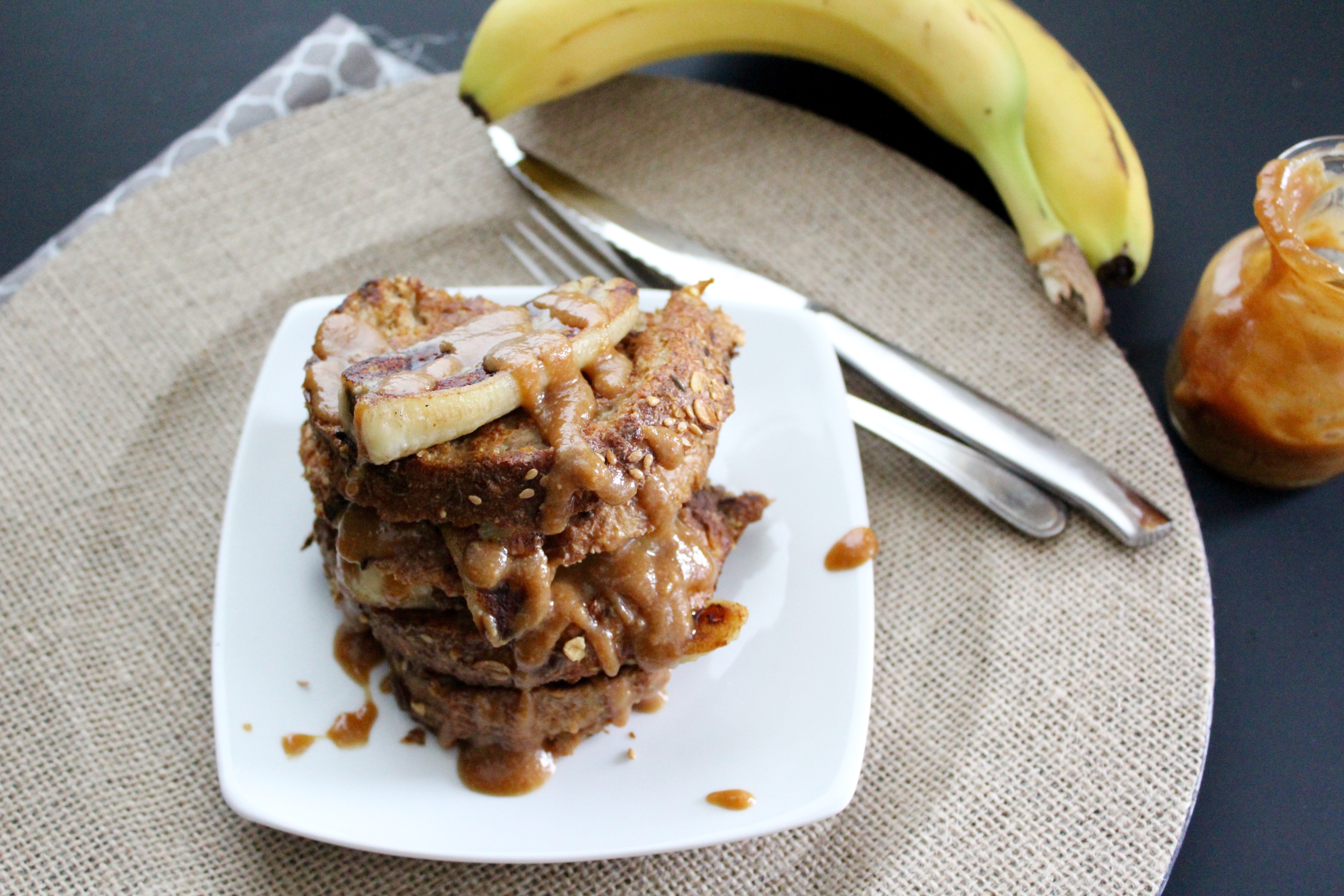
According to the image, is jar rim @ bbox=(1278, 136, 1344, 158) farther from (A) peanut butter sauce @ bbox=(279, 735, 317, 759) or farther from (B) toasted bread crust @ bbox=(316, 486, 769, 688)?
(A) peanut butter sauce @ bbox=(279, 735, 317, 759)

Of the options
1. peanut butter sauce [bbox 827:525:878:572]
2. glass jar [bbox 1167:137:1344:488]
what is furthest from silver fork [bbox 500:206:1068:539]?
glass jar [bbox 1167:137:1344:488]

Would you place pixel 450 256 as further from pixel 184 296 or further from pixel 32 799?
pixel 32 799

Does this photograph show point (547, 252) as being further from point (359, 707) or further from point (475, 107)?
point (359, 707)

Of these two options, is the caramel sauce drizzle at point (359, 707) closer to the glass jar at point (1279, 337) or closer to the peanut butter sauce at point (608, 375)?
the peanut butter sauce at point (608, 375)

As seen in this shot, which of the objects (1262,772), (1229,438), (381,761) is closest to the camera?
(381,761)

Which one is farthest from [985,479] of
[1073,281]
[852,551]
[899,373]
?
[1073,281]

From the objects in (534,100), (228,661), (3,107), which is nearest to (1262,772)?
(228,661)
